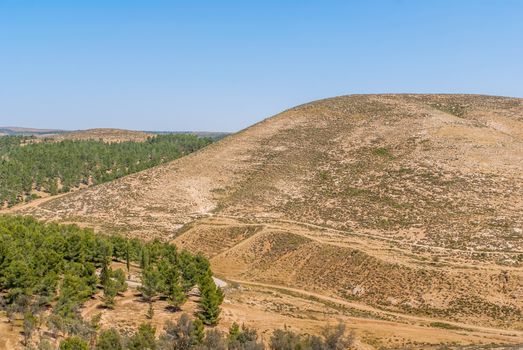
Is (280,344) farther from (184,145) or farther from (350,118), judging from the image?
(184,145)

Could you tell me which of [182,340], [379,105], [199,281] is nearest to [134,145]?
[379,105]

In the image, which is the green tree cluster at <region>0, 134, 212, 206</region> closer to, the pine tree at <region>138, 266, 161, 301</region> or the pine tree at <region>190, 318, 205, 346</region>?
the pine tree at <region>138, 266, 161, 301</region>

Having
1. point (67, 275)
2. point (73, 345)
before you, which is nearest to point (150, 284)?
point (67, 275)

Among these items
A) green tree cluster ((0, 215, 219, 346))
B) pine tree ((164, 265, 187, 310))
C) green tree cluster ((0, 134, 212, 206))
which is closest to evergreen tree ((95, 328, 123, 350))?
green tree cluster ((0, 215, 219, 346))

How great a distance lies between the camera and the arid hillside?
188 ft

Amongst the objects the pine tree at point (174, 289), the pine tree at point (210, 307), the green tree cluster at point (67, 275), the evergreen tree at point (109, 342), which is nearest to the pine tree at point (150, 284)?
the green tree cluster at point (67, 275)

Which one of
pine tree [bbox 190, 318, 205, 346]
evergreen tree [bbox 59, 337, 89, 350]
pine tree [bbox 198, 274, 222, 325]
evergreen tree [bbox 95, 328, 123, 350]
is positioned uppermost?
evergreen tree [bbox 59, 337, 89, 350]

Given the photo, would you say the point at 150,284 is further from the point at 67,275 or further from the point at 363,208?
the point at 363,208

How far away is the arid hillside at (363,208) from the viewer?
57.2m

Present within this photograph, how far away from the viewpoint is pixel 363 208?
8275 cm

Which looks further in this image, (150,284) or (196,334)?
(150,284)

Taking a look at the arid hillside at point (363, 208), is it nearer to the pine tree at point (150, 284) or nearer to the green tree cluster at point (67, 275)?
the green tree cluster at point (67, 275)

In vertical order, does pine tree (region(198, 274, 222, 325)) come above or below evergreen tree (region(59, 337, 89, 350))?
below

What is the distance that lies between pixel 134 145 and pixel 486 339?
16483 cm
